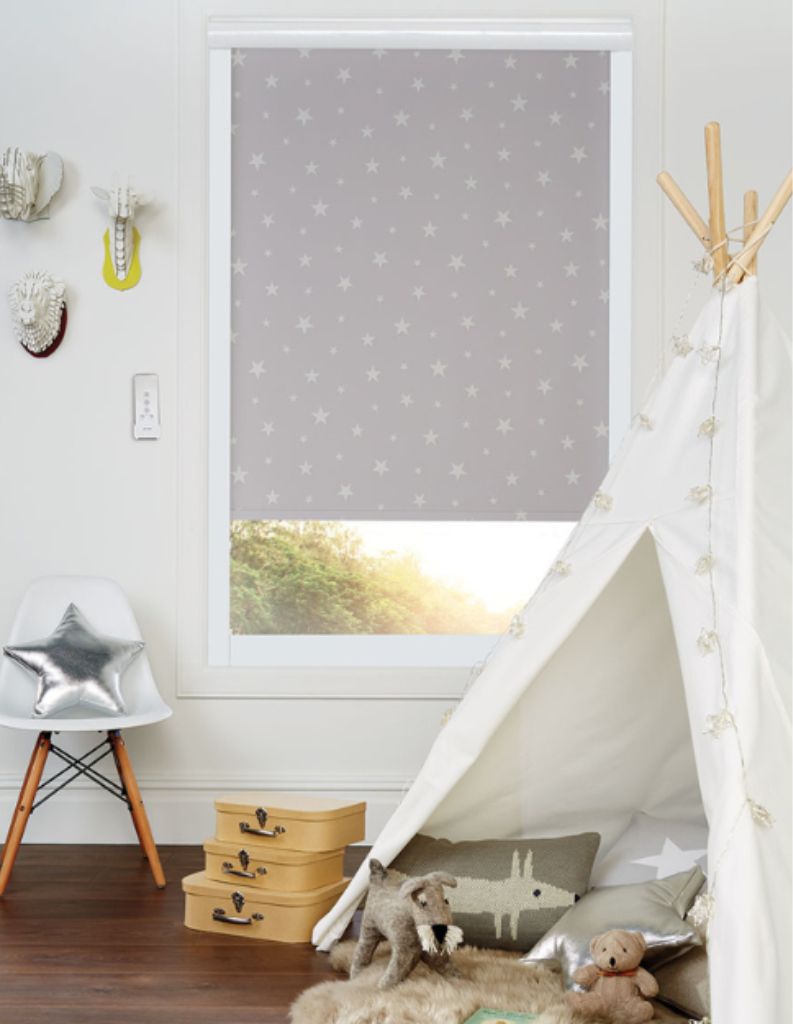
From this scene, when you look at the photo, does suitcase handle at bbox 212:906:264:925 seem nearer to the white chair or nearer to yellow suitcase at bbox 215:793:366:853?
yellow suitcase at bbox 215:793:366:853

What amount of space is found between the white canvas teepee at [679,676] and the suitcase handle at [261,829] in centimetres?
23

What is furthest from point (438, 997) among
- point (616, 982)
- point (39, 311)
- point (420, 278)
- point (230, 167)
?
point (230, 167)

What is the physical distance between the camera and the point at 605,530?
7.61 ft

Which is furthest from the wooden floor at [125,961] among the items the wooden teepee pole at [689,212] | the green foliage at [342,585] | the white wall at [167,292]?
the green foliage at [342,585]

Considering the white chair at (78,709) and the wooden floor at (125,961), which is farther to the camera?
the white chair at (78,709)

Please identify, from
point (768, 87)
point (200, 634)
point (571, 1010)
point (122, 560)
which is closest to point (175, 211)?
point (122, 560)

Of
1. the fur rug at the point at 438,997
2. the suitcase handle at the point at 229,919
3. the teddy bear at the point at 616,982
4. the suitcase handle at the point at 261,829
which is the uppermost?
the suitcase handle at the point at 261,829

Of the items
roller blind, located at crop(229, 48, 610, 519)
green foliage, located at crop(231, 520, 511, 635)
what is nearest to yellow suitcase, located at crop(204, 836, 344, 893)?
roller blind, located at crop(229, 48, 610, 519)

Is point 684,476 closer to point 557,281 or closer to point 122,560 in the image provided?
point 557,281

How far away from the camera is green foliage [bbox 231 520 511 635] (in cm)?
481

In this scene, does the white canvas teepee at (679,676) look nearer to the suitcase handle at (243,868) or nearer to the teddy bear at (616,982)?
the suitcase handle at (243,868)

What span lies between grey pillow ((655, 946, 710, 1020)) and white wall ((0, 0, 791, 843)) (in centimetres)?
149

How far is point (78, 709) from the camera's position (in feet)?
10.2

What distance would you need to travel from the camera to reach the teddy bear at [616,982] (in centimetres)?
202
